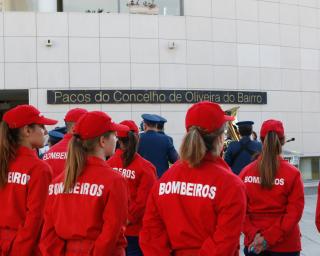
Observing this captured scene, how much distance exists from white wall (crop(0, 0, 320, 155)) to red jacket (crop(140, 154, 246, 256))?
12.2 metres

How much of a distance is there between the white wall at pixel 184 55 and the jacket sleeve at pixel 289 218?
1126 centimetres

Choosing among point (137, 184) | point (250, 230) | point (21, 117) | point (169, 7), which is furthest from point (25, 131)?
point (169, 7)

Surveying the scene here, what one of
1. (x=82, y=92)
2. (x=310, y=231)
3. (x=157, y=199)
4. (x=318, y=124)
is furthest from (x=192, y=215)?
(x=318, y=124)

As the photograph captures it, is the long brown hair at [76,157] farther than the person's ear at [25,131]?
No

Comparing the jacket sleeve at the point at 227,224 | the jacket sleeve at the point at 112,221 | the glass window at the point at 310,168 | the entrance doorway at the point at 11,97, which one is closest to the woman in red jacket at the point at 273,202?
the jacket sleeve at the point at 227,224

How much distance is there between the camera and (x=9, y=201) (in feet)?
12.9

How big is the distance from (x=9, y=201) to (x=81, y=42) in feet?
39.2

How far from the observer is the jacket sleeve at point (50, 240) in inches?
136

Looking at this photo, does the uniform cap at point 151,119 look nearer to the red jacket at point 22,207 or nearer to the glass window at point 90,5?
the red jacket at point 22,207

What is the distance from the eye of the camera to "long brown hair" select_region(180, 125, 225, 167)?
3.16m

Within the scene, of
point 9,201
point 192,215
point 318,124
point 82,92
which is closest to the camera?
point 192,215

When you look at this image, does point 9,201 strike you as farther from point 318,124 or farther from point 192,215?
point 318,124

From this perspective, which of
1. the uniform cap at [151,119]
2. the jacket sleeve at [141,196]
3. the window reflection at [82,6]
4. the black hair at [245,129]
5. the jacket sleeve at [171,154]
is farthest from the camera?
the window reflection at [82,6]

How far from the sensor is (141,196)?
514 centimetres
